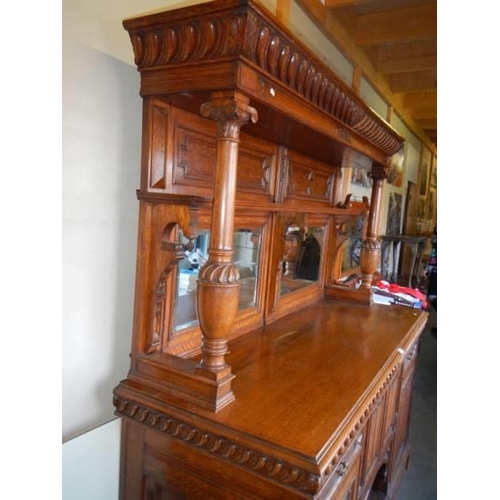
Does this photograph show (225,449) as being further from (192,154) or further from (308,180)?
(308,180)

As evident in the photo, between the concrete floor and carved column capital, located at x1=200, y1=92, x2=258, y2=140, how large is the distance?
214 centimetres

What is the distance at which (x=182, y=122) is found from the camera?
109 cm

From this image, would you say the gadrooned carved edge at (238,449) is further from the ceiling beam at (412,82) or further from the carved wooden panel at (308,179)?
the ceiling beam at (412,82)

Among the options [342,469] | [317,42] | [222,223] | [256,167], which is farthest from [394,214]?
[222,223]

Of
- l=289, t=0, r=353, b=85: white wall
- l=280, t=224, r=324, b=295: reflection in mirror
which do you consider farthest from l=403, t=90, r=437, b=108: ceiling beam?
l=280, t=224, r=324, b=295: reflection in mirror

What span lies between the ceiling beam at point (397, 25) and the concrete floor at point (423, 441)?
8.43 feet

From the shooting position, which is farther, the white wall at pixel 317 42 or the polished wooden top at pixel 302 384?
the white wall at pixel 317 42

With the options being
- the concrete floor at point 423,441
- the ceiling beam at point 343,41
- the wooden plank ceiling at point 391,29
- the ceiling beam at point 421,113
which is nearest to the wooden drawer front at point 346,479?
the concrete floor at point 423,441

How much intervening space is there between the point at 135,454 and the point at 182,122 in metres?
0.89

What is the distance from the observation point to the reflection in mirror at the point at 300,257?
1750 mm

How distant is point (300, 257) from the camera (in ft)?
6.22
